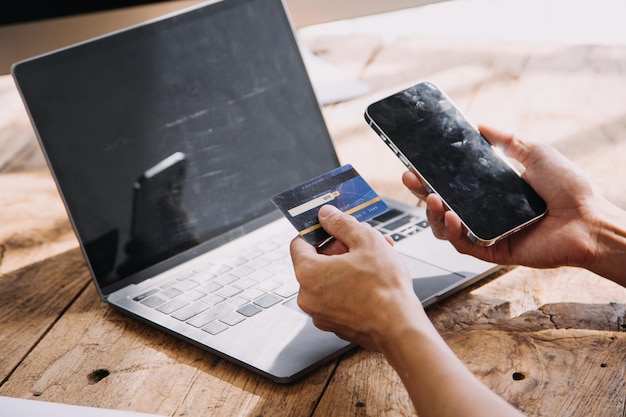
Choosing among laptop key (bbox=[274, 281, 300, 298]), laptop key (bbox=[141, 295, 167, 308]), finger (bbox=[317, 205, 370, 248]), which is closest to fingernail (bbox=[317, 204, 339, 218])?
finger (bbox=[317, 205, 370, 248])

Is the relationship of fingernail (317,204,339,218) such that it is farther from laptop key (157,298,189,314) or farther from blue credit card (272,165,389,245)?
laptop key (157,298,189,314)

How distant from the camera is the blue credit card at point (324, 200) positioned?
0.75 metres

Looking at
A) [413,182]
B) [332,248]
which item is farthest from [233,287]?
[413,182]

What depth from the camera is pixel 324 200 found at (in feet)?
2.55

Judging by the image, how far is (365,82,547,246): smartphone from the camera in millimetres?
807

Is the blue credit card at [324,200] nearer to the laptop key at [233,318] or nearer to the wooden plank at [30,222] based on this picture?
the laptop key at [233,318]

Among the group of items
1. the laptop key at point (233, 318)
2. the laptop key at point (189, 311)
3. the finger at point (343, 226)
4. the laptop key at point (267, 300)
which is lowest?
the laptop key at point (267, 300)

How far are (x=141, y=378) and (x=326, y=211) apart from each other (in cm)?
24

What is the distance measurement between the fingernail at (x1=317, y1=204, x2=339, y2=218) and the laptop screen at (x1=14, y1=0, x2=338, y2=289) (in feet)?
0.74

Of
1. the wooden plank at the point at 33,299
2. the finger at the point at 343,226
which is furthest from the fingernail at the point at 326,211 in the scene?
the wooden plank at the point at 33,299

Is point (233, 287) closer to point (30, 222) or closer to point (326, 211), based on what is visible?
point (326, 211)

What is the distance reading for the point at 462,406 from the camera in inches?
22.1

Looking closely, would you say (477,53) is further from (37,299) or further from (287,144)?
(37,299)

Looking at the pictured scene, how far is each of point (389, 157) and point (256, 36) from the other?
295mm
